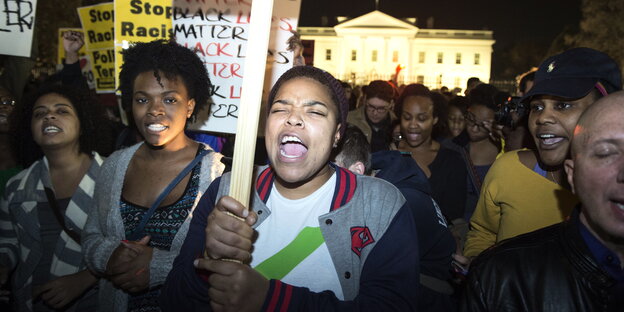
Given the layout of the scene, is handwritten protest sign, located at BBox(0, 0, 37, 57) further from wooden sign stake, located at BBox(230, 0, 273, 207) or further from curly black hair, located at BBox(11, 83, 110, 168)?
wooden sign stake, located at BBox(230, 0, 273, 207)

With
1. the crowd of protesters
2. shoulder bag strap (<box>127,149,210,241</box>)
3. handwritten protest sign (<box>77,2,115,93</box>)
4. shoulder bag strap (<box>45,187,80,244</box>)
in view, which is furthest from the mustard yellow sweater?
handwritten protest sign (<box>77,2,115,93</box>)

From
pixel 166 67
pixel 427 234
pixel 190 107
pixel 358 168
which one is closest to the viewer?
pixel 427 234

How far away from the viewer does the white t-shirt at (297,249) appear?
172 cm

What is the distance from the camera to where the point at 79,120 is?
10.2 ft

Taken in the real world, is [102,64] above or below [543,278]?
above

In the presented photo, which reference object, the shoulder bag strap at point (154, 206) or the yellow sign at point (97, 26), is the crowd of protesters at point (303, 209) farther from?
the yellow sign at point (97, 26)

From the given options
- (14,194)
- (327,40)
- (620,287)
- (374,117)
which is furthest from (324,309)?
(327,40)

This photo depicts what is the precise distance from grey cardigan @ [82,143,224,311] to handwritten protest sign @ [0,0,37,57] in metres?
2.09

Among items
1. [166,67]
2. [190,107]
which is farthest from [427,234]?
[166,67]

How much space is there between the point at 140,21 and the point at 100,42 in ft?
5.10

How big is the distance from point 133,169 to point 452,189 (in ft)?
8.99

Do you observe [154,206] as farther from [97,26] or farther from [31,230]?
[97,26]

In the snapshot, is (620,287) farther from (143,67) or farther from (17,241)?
(17,241)

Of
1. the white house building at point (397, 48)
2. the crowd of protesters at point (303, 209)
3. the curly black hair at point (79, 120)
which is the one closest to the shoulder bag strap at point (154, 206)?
the crowd of protesters at point (303, 209)
